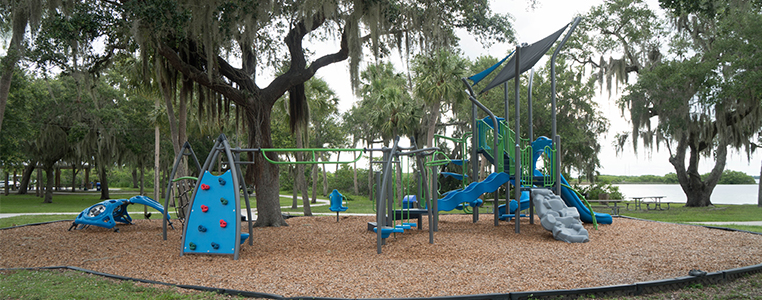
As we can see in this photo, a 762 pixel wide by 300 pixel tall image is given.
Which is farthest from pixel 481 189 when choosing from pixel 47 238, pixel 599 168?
pixel 599 168

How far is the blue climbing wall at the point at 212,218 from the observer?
6.29m

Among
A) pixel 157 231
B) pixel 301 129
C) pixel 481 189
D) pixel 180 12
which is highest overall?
pixel 180 12

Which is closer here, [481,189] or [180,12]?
[180,12]

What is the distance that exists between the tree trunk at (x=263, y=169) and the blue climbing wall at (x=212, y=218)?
3303 mm

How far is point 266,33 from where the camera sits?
1099 centimetres

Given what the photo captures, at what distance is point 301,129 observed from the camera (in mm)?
11383

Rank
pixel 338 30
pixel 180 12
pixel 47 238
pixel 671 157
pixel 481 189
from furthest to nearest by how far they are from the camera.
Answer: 1. pixel 671 157
2. pixel 338 30
3. pixel 481 189
4. pixel 47 238
5. pixel 180 12

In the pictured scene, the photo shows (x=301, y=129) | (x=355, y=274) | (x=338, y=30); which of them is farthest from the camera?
(x=301, y=129)

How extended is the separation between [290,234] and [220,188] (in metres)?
2.63

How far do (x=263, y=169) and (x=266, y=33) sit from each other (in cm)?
329

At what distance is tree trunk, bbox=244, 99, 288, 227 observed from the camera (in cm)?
984

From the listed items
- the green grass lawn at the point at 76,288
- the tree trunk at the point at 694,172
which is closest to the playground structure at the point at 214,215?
the green grass lawn at the point at 76,288

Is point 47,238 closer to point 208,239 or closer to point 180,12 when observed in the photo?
point 208,239

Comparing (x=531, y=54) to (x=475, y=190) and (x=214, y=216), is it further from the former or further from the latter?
(x=214, y=216)
